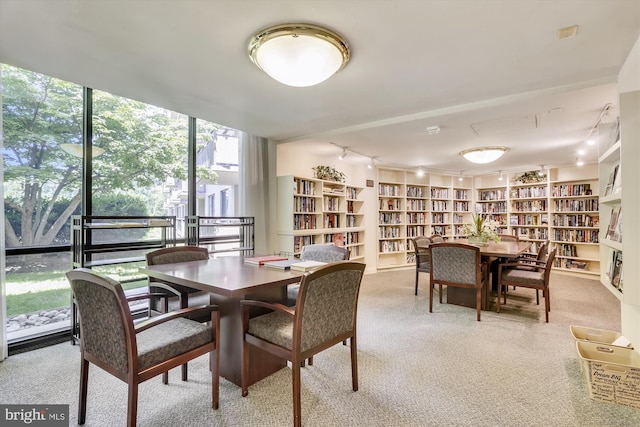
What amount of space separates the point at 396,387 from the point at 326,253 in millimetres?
1224

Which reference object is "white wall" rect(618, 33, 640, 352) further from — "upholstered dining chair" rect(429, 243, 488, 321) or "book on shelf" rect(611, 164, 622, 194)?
"upholstered dining chair" rect(429, 243, 488, 321)

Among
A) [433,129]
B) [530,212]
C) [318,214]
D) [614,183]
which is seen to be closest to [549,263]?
[614,183]

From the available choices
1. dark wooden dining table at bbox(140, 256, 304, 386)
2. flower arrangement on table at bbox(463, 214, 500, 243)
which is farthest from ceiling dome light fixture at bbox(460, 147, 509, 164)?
dark wooden dining table at bbox(140, 256, 304, 386)

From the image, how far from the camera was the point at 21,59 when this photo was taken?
215cm

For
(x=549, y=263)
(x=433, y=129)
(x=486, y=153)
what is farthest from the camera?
(x=486, y=153)

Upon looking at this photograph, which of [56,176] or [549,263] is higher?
[56,176]

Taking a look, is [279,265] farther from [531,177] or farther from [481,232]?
[531,177]

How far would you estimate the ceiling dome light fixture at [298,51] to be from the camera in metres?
1.82

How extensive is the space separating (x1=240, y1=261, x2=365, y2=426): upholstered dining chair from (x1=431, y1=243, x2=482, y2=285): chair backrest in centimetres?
193

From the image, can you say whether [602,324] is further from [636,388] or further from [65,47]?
[65,47]

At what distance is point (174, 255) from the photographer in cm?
258

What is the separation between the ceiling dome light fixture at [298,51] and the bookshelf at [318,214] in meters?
2.45

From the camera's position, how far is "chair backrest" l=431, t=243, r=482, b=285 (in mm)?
3323

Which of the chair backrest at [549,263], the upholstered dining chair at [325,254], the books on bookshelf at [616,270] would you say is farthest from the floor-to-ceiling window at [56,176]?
the chair backrest at [549,263]
